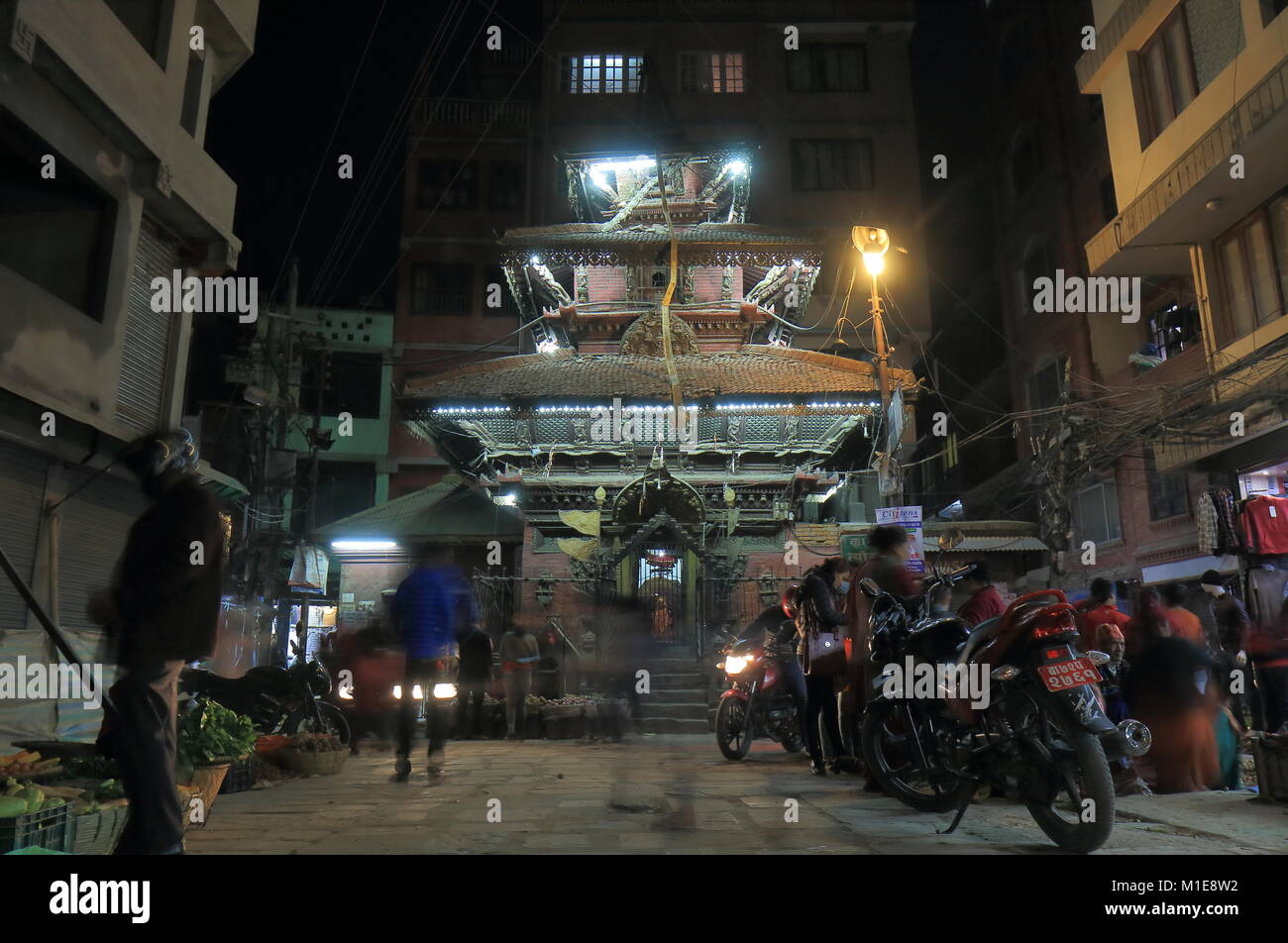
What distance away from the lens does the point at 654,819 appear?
5184mm

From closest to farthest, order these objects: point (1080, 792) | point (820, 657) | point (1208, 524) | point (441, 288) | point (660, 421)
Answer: point (1080, 792) < point (820, 657) < point (1208, 524) < point (660, 421) < point (441, 288)

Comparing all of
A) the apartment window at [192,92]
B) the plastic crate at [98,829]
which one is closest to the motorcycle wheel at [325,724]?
the plastic crate at [98,829]

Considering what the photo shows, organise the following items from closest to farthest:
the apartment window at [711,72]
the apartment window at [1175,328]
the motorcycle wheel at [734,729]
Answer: the motorcycle wheel at [734,729]
the apartment window at [1175,328]
the apartment window at [711,72]

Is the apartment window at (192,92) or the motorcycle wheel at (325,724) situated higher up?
the apartment window at (192,92)

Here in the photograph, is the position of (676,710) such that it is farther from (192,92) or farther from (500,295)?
(500,295)

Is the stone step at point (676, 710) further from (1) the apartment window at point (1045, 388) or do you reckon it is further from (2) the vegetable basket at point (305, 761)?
(1) the apartment window at point (1045, 388)

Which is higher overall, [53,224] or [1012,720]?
[53,224]

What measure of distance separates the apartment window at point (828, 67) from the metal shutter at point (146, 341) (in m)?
25.1

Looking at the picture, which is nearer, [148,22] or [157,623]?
[157,623]

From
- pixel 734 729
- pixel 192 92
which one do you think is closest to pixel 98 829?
pixel 734 729

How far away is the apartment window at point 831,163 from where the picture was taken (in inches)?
1129

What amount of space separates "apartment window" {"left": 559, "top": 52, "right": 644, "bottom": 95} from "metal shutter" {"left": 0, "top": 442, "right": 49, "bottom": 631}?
25.5 m

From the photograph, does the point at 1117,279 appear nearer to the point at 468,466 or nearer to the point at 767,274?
the point at 767,274

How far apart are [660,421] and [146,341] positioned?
9.29 meters
